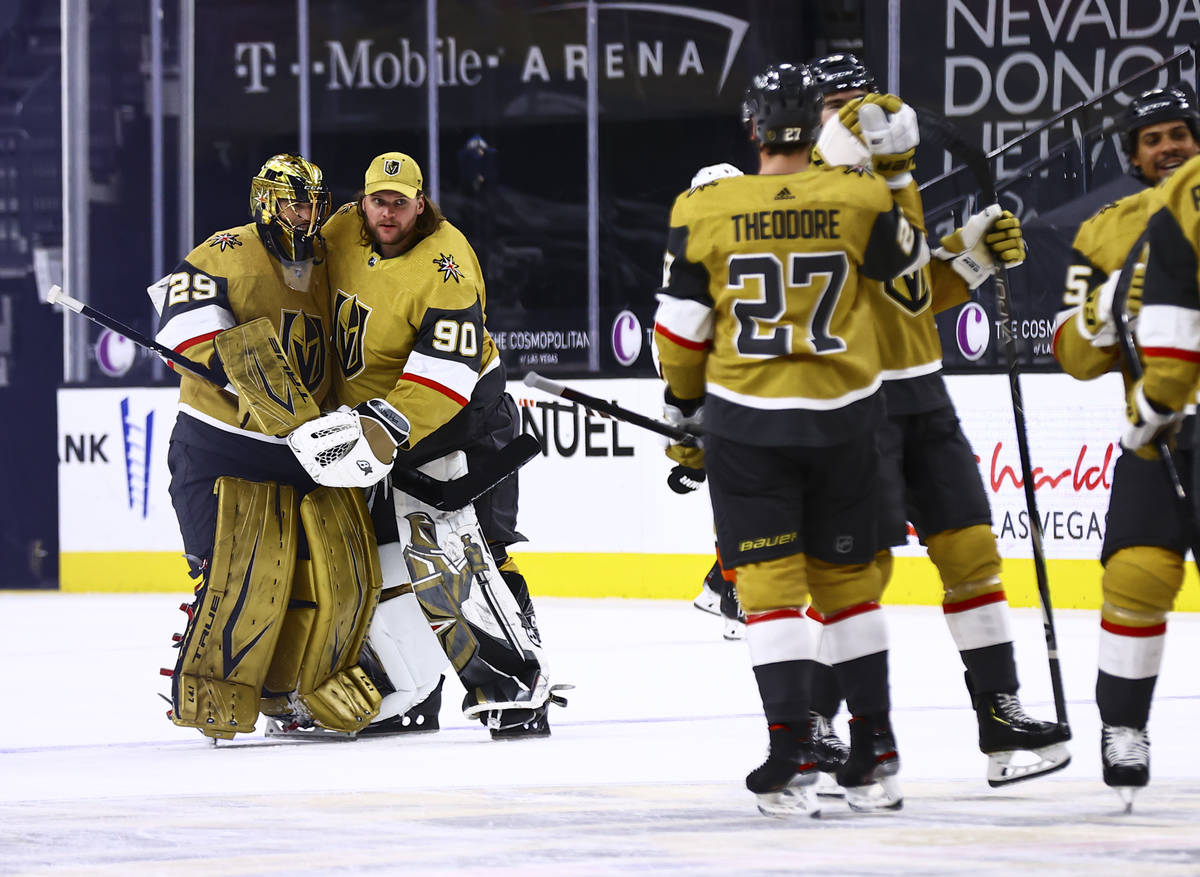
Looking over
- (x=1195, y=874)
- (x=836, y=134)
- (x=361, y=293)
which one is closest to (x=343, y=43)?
(x=361, y=293)

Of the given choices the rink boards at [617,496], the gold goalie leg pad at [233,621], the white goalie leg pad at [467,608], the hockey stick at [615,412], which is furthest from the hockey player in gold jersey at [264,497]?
the rink boards at [617,496]

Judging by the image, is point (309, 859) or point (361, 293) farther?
point (361, 293)

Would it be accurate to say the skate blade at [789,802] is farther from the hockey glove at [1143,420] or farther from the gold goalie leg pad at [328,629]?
the gold goalie leg pad at [328,629]

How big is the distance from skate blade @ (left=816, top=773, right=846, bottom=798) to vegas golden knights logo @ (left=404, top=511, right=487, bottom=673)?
1.21m

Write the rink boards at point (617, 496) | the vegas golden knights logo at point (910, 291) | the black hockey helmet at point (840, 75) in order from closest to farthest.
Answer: the vegas golden knights logo at point (910, 291)
the black hockey helmet at point (840, 75)
the rink boards at point (617, 496)

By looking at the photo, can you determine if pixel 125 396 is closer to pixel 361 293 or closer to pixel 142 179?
pixel 142 179

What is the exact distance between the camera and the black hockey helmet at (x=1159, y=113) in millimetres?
3727

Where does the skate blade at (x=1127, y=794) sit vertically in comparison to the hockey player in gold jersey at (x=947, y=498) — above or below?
below

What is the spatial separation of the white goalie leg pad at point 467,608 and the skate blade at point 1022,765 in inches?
56.7

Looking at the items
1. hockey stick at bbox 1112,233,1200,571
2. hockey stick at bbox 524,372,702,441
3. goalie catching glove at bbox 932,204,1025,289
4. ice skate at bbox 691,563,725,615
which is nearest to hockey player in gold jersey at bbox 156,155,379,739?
hockey stick at bbox 524,372,702,441

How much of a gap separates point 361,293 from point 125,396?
557 centimetres

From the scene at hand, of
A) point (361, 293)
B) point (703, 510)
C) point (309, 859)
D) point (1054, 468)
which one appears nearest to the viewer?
point (309, 859)

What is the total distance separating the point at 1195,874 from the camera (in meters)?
2.94

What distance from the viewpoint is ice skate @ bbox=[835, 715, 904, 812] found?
366 centimetres
